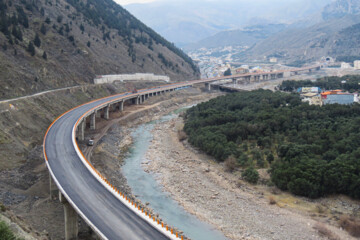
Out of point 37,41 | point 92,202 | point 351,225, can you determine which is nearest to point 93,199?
point 92,202

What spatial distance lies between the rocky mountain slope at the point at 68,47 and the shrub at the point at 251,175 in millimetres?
41113

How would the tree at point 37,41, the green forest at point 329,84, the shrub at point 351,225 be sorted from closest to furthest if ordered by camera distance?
the shrub at point 351,225, the tree at point 37,41, the green forest at point 329,84

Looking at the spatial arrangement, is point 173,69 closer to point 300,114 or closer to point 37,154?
point 300,114

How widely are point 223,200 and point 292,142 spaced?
18.9 m

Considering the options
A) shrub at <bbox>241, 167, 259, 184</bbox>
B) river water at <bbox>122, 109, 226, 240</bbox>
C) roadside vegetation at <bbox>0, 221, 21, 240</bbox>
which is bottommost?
river water at <bbox>122, 109, 226, 240</bbox>

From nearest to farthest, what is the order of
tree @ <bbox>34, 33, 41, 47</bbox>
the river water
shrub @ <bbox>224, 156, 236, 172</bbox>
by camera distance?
the river water
shrub @ <bbox>224, 156, 236, 172</bbox>
tree @ <bbox>34, 33, 41, 47</bbox>

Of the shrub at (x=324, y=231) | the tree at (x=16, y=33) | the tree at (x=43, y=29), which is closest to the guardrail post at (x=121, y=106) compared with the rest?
the tree at (x=16, y=33)

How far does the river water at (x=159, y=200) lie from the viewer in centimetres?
3203

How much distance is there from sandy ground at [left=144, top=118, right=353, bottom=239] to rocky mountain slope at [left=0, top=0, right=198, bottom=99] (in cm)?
3099

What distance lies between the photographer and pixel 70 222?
29141 mm

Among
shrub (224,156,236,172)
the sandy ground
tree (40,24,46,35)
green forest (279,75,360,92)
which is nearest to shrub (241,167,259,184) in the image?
the sandy ground

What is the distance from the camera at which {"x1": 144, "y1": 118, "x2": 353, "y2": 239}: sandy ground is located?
3189 centimetres

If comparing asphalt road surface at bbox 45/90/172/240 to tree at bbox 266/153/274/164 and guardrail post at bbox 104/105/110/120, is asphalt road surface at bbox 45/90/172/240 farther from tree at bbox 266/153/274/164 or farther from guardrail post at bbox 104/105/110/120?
guardrail post at bbox 104/105/110/120

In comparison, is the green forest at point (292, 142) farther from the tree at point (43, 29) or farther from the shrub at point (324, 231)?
the tree at point (43, 29)
